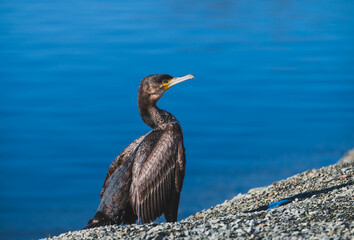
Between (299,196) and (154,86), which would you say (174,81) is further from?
(299,196)

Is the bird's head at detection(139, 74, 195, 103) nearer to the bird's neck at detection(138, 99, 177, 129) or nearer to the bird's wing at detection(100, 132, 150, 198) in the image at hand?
the bird's neck at detection(138, 99, 177, 129)

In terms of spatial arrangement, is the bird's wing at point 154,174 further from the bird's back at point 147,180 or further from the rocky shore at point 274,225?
the rocky shore at point 274,225

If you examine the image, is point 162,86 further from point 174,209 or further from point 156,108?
point 174,209

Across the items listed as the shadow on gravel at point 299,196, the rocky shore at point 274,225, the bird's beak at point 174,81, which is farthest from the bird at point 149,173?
the shadow on gravel at point 299,196

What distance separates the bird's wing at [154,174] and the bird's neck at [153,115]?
14cm

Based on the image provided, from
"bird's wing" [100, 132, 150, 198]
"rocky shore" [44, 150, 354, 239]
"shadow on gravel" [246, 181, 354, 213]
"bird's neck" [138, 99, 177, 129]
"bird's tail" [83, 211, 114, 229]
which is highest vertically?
"bird's neck" [138, 99, 177, 129]

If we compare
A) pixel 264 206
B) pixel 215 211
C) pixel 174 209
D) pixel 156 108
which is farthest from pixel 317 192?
pixel 156 108

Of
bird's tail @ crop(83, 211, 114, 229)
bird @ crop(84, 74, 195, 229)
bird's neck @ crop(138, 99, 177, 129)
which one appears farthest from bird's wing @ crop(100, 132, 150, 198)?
bird's tail @ crop(83, 211, 114, 229)

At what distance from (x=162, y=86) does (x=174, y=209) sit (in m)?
1.92

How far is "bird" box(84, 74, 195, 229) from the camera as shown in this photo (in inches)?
330

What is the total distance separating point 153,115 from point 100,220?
178 cm

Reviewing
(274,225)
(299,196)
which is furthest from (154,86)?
(299,196)

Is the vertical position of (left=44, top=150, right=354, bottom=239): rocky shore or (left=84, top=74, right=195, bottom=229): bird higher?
(left=84, top=74, right=195, bottom=229): bird

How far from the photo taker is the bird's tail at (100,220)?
8.38m
